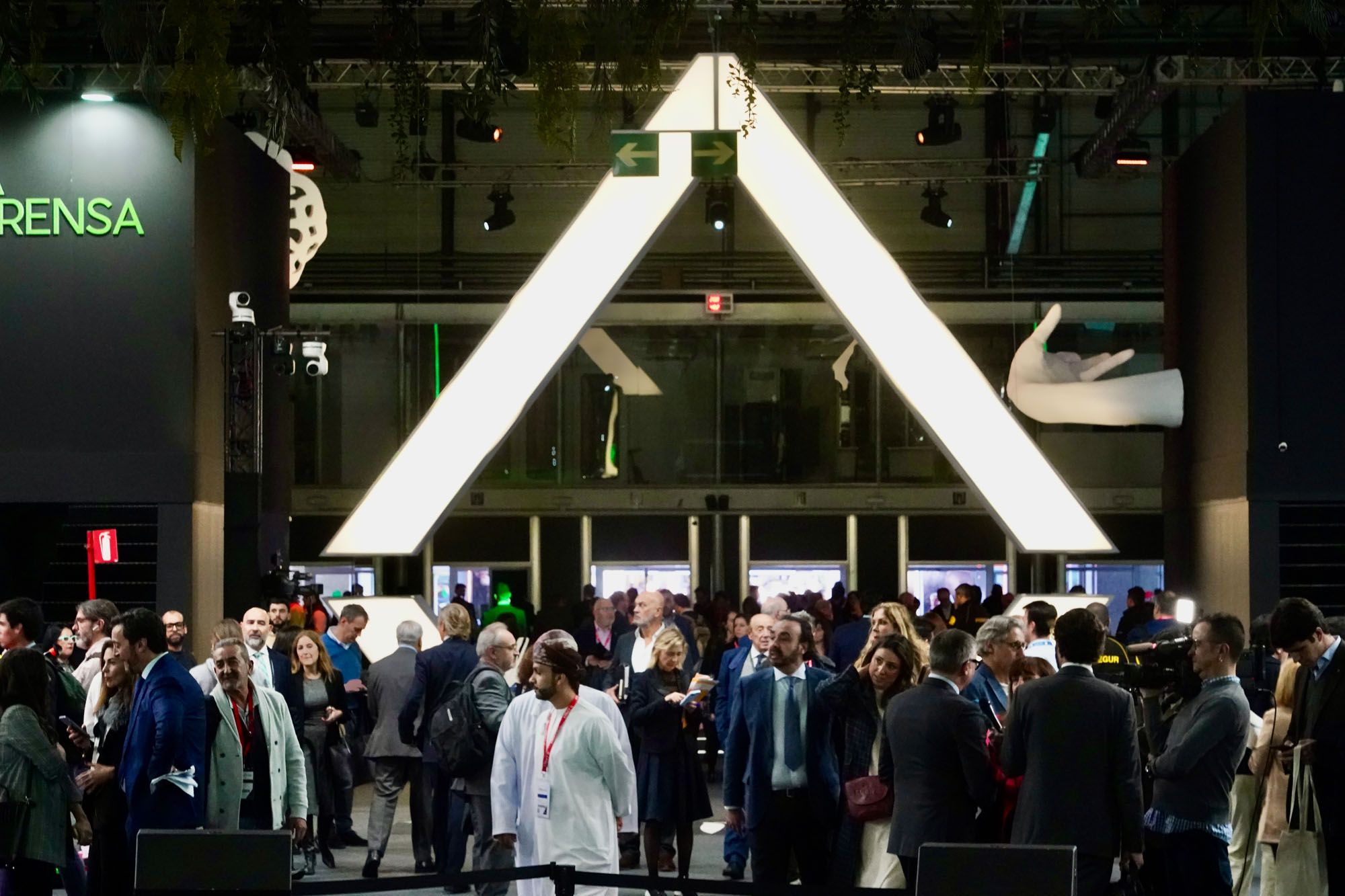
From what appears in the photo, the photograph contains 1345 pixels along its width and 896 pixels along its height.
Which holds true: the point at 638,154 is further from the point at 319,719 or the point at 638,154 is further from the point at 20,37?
the point at 20,37

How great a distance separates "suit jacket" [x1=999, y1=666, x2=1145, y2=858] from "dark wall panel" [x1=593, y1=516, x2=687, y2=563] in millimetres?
17894

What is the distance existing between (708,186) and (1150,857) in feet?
57.8

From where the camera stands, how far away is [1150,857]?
19.1 feet

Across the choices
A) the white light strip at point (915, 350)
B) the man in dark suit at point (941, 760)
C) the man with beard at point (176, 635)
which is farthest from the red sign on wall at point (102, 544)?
the man in dark suit at point (941, 760)

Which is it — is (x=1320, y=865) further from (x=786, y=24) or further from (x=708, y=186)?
(x=708, y=186)

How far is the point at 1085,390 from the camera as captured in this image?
48.0ft

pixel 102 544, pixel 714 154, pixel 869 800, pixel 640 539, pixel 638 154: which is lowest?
pixel 869 800

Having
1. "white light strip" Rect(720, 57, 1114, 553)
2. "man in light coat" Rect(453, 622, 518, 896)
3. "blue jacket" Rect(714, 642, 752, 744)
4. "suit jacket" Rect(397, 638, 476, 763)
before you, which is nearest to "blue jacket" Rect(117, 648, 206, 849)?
"man in light coat" Rect(453, 622, 518, 896)

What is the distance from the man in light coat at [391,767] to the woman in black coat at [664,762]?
1308 mm

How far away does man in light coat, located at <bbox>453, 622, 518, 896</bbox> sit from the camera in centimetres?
795

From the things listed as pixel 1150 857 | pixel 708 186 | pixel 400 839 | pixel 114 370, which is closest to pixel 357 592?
pixel 114 370

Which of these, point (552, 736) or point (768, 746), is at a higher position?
point (552, 736)

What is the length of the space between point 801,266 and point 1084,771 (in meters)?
6.46

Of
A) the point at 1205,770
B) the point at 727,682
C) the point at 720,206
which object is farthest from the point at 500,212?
the point at 1205,770
